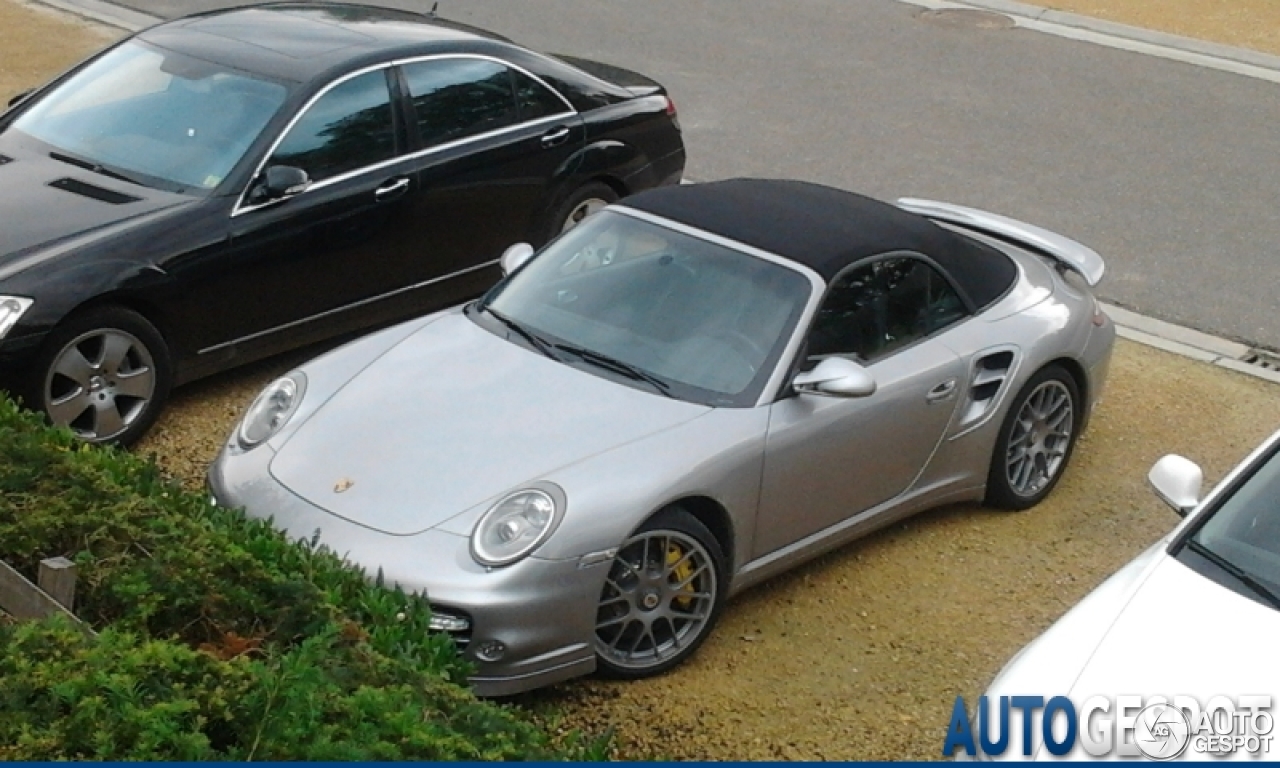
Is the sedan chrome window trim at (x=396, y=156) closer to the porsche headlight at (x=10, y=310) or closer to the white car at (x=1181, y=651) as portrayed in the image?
the porsche headlight at (x=10, y=310)

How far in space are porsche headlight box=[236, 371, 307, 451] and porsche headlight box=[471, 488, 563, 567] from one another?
112 centimetres

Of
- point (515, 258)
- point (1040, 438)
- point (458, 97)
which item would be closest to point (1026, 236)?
point (1040, 438)

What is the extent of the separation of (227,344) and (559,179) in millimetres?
2150

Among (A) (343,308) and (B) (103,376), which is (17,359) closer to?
(B) (103,376)

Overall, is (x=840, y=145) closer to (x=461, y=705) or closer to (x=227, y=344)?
(x=227, y=344)

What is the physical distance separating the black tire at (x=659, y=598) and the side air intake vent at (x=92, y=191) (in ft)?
10.5

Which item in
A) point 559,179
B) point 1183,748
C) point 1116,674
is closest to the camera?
point 1183,748

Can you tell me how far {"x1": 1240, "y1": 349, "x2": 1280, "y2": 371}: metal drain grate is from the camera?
9.33 metres

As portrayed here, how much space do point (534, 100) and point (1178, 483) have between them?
4660 mm

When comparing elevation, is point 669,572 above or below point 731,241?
below

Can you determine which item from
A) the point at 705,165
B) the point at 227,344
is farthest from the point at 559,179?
the point at 705,165

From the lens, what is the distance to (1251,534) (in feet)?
16.8

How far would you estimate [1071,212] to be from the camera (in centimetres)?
1138

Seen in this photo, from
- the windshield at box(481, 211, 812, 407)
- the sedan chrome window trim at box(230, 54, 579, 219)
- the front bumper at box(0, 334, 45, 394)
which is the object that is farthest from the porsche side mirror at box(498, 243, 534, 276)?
the front bumper at box(0, 334, 45, 394)
